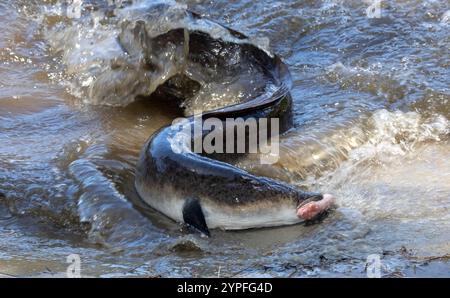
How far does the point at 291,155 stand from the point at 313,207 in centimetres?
99

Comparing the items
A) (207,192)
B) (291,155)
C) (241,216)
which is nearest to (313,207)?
(241,216)

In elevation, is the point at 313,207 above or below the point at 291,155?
above

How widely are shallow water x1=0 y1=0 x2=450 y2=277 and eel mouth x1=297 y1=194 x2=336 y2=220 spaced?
0.19 ft

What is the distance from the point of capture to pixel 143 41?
5305 millimetres

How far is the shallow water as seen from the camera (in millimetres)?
2904

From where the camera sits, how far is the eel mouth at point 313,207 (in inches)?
124

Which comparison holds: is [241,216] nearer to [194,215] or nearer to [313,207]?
[194,215]

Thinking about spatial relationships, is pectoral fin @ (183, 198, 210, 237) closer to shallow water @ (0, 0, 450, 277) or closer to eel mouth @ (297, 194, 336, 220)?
shallow water @ (0, 0, 450, 277)

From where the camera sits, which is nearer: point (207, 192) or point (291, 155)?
point (207, 192)

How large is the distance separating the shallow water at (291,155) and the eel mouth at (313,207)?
2.2 inches

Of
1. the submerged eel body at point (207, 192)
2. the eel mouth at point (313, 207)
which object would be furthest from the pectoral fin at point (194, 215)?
the eel mouth at point (313, 207)

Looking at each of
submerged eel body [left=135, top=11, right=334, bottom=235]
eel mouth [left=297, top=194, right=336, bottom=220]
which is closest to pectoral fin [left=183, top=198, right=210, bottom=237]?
submerged eel body [left=135, top=11, right=334, bottom=235]

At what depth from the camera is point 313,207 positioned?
10.4 ft
